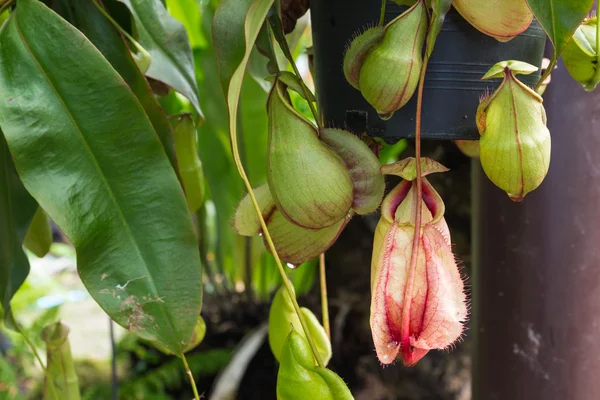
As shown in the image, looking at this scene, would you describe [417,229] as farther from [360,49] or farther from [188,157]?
[188,157]

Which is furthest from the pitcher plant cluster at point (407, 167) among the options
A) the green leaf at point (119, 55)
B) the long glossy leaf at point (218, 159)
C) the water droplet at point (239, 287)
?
the water droplet at point (239, 287)

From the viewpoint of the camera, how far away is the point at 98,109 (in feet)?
1.40

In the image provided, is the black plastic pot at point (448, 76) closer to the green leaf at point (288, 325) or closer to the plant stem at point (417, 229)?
the plant stem at point (417, 229)

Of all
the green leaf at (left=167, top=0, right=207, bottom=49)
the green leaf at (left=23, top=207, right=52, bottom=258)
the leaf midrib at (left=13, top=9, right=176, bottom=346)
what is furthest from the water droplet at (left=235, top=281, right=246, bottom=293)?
the leaf midrib at (left=13, top=9, right=176, bottom=346)

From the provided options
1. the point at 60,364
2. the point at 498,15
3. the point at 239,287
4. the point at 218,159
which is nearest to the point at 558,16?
the point at 498,15

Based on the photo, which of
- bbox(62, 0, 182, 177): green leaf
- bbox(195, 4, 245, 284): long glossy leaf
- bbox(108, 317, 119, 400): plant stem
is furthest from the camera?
bbox(195, 4, 245, 284): long glossy leaf

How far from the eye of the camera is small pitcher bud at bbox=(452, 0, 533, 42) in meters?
0.39

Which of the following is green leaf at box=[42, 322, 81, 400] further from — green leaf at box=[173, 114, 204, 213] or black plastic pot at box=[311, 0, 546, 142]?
black plastic pot at box=[311, 0, 546, 142]

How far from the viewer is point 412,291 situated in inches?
14.0

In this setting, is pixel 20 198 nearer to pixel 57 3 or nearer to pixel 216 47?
pixel 57 3

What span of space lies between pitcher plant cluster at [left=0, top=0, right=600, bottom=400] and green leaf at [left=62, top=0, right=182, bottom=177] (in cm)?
6

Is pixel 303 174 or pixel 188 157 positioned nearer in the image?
pixel 303 174

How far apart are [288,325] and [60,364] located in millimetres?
265

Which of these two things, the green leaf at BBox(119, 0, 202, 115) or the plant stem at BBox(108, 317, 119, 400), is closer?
the green leaf at BBox(119, 0, 202, 115)
